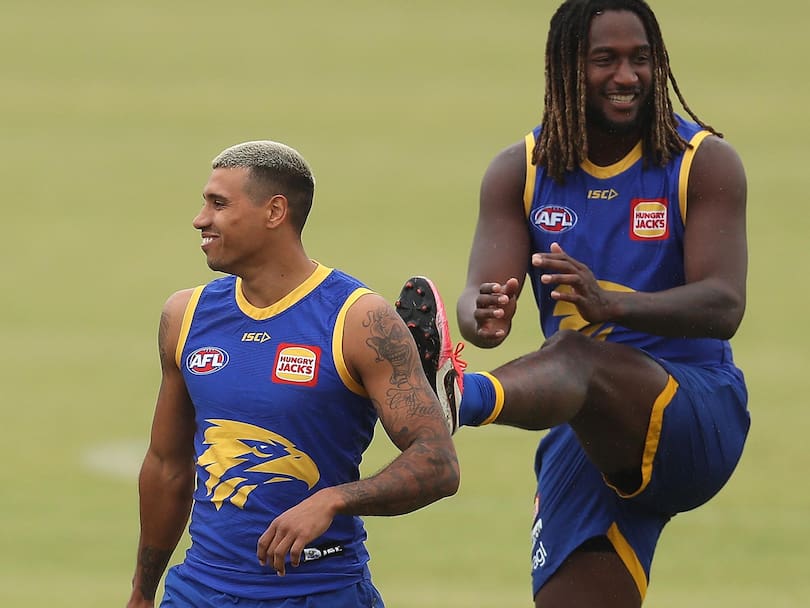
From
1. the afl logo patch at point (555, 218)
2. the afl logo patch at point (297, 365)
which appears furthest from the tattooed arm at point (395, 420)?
the afl logo patch at point (555, 218)

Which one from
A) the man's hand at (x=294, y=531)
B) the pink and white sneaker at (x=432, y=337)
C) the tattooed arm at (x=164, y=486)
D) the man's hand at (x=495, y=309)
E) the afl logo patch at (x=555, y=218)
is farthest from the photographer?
the afl logo patch at (x=555, y=218)

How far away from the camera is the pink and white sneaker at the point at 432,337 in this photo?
24.1 feet

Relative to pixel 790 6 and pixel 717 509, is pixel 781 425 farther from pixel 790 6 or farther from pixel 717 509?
pixel 790 6

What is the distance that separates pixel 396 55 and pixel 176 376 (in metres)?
33.4

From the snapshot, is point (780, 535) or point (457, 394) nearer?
point (457, 394)

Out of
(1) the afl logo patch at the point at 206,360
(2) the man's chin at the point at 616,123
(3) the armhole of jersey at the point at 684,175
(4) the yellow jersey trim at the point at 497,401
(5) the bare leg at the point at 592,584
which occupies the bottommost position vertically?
(5) the bare leg at the point at 592,584

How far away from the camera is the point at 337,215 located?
93.0ft

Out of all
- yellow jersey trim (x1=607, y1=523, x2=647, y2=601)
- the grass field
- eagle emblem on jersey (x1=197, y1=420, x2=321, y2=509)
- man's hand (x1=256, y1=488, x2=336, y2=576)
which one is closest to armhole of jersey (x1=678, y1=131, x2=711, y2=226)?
yellow jersey trim (x1=607, y1=523, x2=647, y2=601)

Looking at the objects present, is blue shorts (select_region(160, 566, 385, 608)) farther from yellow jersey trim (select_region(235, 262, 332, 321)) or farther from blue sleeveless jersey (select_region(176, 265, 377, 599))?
yellow jersey trim (select_region(235, 262, 332, 321))

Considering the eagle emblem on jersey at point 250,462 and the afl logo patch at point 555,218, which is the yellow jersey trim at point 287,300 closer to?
the eagle emblem on jersey at point 250,462

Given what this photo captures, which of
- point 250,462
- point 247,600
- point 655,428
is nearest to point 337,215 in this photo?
point 655,428

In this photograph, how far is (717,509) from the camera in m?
15.4

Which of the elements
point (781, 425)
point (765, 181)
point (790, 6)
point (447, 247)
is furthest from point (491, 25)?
point (781, 425)

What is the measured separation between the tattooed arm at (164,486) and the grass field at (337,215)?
5484 mm
